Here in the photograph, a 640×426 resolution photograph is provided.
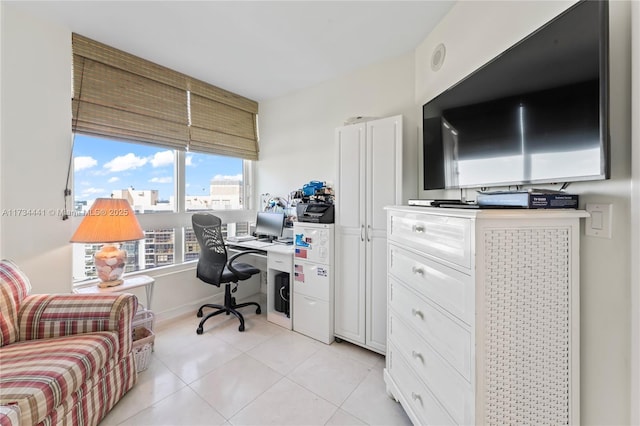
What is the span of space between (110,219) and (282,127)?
215 centimetres

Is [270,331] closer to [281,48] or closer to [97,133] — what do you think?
[97,133]

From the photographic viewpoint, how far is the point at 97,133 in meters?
2.24

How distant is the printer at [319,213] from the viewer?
7.75 feet

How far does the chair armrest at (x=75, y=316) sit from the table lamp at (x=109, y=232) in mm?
435

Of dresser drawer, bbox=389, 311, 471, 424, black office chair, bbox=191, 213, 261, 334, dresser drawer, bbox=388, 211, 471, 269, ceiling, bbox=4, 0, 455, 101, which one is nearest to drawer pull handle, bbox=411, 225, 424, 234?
dresser drawer, bbox=388, 211, 471, 269

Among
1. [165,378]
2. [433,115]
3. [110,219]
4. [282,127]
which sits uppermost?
[282,127]

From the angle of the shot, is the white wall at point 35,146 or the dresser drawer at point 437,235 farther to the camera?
the white wall at point 35,146

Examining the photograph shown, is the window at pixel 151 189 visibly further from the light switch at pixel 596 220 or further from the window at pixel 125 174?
the light switch at pixel 596 220

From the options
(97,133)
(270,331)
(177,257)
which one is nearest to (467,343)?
(270,331)

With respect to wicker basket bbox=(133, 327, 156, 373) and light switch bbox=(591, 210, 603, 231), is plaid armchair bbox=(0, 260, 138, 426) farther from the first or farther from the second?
light switch bbox=(591, 210, 603, 231)

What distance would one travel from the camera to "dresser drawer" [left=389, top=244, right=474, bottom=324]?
37.5 inches

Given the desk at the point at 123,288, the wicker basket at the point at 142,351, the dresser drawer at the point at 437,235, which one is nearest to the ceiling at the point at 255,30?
the dresser drawer at the point at 437,235

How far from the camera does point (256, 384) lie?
5.82 feet

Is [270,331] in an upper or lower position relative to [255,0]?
lower
